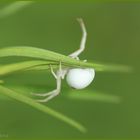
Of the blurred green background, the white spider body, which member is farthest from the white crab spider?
the blurred green background

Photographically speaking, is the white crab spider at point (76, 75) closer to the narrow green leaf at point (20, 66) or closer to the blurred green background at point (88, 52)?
the narrow green leaf at point (20, 66)

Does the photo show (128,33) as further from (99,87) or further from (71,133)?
(71,133)

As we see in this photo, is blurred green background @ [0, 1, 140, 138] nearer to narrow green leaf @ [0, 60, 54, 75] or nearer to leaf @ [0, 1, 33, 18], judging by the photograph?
leaf @ [0, 1, 33, 18]

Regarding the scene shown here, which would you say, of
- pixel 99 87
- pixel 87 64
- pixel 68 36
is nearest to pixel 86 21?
pixel 68 36

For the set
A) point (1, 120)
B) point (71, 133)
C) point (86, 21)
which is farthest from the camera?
point (86, 21)

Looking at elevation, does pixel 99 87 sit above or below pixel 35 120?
above

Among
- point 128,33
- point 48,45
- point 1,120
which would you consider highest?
point 128,33
